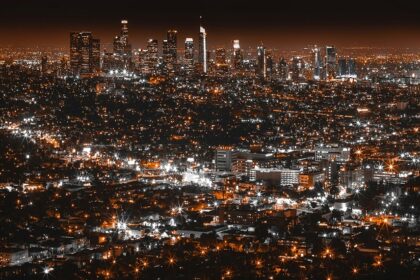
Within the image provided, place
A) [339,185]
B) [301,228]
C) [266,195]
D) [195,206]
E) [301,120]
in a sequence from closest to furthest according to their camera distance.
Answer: [301,228], [195,206], [266,195], [339,185], [301,120]

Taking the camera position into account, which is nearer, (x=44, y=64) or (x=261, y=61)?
(x=44, y=64)

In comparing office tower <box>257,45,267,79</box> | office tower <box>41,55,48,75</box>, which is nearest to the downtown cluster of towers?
office tower <box>257,45,267,79</box>

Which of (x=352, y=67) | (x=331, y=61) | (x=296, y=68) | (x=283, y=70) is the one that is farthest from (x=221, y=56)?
(x=352, y=67)

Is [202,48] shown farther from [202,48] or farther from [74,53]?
[74,53]

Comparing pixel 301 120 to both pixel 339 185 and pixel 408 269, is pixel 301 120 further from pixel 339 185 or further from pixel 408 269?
pixel 408 269

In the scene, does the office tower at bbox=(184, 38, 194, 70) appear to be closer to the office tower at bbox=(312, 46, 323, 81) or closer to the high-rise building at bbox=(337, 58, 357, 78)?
the office tower at bbox=(312, 46, 323, 81)

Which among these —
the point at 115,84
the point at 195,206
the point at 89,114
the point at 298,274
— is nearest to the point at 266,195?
the point at 195,206
